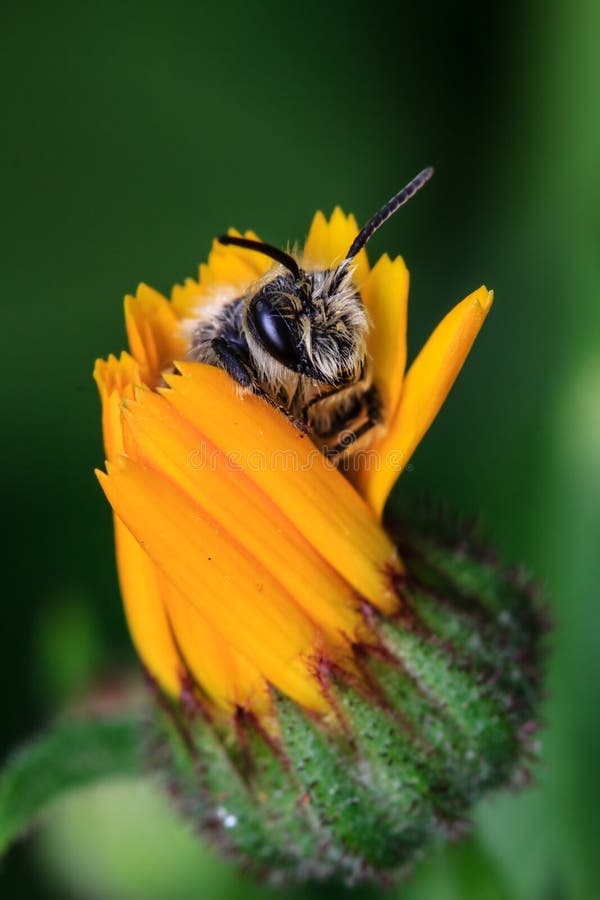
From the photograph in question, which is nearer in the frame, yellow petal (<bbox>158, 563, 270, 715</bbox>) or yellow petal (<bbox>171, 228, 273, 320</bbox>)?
yellow petal (<bbox>158, 563, 270, 715</bbox>)

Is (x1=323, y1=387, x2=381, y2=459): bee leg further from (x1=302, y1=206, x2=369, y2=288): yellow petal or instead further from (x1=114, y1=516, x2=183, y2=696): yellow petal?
(x1=114, y1=516, x2=183, y2=696): yellow petal

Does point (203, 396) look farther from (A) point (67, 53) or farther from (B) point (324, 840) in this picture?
(A) point (67, 53)

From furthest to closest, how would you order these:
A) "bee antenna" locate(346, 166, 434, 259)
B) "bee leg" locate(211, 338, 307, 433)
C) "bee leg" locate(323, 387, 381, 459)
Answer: "bee leg" locate(323, 387, 381, 459) → "bee leg" locate(211, 338, 307, 433) → "bee antenna" locate(346, 166, 434, 259)

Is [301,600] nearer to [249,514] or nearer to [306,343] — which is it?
[249,514]

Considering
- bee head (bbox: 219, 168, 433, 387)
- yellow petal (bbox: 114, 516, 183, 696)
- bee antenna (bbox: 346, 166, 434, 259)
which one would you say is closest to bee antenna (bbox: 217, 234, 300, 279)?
bee head (bbox: 219, 168, 433, 387)

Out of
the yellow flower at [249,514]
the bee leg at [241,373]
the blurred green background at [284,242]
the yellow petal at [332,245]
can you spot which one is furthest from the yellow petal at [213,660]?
the blurred green background at [284,242]

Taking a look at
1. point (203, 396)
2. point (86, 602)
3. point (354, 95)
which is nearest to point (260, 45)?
point (354, 95)

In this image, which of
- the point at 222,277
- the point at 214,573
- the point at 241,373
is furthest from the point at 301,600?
the point at 222,277
